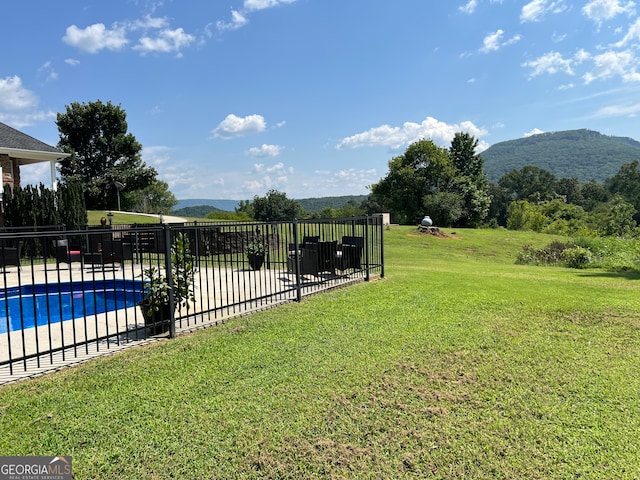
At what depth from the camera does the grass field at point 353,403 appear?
7.39 feet

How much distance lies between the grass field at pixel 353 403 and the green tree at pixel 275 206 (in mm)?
65126

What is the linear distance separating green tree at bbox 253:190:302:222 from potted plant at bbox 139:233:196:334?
64.1m

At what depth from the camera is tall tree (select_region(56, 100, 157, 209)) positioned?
1369 inches

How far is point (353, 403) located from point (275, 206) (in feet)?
227

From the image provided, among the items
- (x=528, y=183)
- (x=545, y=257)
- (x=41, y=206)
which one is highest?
(x=528, y=183)

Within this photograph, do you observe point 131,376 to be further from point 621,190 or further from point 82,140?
point 621,190

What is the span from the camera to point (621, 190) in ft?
266

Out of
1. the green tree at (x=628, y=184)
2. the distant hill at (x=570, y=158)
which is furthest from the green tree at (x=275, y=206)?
the distant hill at (x=570, y=158)

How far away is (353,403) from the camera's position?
2900 millimetres

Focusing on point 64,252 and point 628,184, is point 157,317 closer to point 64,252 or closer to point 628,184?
point 64,252

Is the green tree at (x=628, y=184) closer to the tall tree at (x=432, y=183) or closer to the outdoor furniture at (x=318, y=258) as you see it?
the tall tree at (x=432, y=183)

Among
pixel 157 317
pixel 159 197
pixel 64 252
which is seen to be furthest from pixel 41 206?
pixel 159 197

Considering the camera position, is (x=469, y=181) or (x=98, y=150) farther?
(x=469, y=181)

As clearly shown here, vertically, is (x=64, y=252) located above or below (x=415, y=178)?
below
